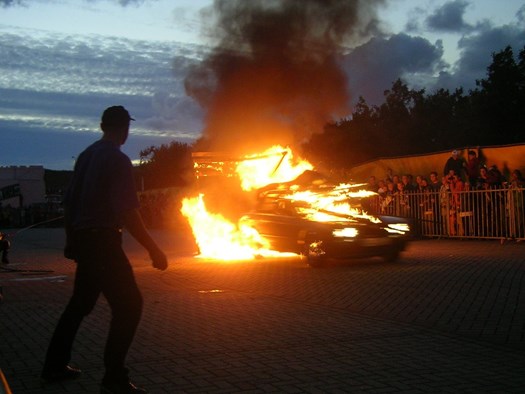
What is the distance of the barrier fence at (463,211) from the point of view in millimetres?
18109

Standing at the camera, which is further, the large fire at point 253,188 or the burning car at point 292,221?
the large fire at point 253,188

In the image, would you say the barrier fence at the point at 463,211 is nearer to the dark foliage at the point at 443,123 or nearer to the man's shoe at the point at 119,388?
the dark foliage at the point at 443,123

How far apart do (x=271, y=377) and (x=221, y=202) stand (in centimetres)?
1230

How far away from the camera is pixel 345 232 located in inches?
533

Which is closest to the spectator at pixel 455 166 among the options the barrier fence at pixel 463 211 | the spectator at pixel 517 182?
the barrier fence at pixel 463 211

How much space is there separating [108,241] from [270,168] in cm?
1357

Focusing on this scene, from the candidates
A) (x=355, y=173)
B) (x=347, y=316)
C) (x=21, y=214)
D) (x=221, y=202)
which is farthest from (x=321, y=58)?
(x=21, y=214)

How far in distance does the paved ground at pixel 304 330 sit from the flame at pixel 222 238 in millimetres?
1922

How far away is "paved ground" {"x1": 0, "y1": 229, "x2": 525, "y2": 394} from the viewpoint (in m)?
5.59

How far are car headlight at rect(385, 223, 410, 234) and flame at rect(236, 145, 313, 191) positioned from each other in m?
3.30

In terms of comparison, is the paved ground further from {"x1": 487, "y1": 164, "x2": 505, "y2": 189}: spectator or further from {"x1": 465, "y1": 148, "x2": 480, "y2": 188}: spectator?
{"x1": 465, "y1": 148, "x2": 480, "y2": 188}: spectator

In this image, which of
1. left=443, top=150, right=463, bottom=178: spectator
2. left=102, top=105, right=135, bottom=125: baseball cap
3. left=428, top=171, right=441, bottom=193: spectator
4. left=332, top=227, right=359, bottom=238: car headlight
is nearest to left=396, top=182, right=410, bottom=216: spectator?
left=428, top=171, right=441, bottom=193: spectator

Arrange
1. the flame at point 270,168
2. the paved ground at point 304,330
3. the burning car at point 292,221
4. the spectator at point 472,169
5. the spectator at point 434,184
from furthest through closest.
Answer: the spectator at point 434,184 → the spectator at point 472,169 → the flame at point 270,168 → the burning car at point 292,221 → the paved ground at point 304,330

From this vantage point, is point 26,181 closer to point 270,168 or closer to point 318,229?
point 270,168
